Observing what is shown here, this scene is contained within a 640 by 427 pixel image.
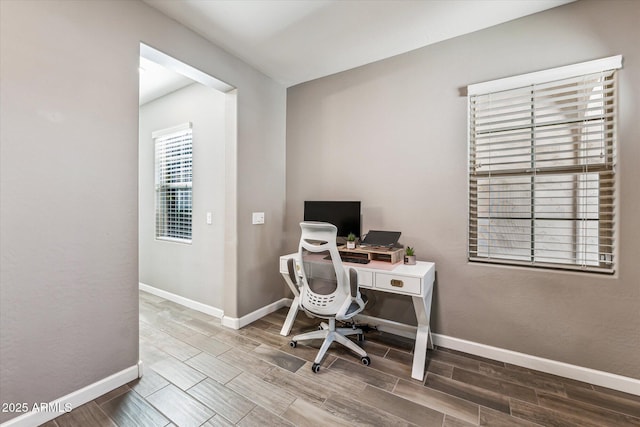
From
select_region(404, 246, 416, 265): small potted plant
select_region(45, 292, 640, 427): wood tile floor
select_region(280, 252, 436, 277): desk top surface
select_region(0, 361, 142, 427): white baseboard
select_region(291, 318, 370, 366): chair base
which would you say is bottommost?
select_region(45, 292, 640, 427): wood tile floor

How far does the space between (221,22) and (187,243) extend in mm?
2367

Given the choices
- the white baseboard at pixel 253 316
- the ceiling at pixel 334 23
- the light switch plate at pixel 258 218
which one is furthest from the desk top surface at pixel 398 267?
the ceiling at pixel 334 23

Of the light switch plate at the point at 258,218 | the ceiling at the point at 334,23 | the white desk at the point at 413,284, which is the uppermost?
the ceiling at the point at 334,23

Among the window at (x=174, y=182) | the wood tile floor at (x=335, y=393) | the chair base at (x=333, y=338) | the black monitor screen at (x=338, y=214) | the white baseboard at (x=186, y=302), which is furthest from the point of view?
the window at (x=174, y=182)

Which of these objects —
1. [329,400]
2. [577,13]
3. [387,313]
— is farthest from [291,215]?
[577,13]

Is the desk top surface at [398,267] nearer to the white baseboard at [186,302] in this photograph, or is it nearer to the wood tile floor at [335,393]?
the wood tile floor at [335,393]

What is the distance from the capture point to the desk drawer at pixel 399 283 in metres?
1.96

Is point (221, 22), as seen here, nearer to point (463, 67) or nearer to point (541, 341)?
point (463, 67)

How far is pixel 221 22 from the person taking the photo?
2.15 metres

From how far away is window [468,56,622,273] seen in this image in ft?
6.17

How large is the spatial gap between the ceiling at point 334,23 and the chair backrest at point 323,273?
5.22 feet

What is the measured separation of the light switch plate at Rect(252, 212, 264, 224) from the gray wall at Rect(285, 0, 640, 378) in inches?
16.6

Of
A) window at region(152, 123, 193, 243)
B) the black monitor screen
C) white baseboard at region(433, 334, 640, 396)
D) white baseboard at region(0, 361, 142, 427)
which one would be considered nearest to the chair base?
white baseboard at region(433, 334, 640, 396)

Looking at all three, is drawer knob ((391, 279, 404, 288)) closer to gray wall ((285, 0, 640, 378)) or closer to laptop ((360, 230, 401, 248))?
laptop ((360, 230, 401, 248))
